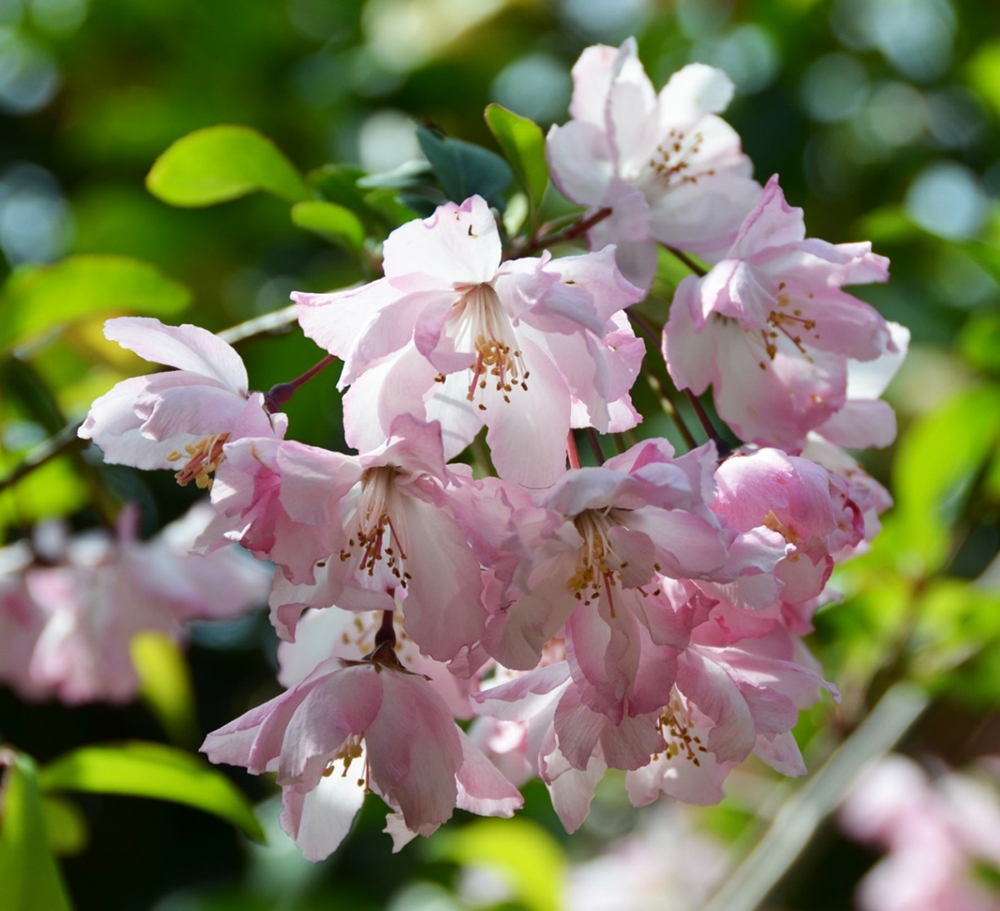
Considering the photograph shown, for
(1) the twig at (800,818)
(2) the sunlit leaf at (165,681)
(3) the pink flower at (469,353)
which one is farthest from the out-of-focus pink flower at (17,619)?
(1) the twig at (800,818)

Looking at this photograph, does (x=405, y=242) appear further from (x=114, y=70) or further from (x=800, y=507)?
(x=114, y=70)

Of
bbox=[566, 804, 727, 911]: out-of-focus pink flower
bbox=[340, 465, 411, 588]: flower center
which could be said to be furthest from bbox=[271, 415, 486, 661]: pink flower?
bbox=[566, 804, 727, 911]: out-of-focus pink flower

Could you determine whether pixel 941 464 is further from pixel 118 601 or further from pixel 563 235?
pixel 118 601

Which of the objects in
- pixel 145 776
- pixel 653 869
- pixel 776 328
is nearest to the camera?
pixel 776 328

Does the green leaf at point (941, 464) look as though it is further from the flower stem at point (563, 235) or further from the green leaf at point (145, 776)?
the green leaf at point (145, 776)

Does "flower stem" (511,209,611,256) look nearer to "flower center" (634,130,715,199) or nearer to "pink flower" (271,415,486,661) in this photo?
"flower center" (634,130,715,199)

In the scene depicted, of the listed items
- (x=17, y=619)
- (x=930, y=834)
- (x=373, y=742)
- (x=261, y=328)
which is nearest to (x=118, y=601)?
(x=17, y=619)
